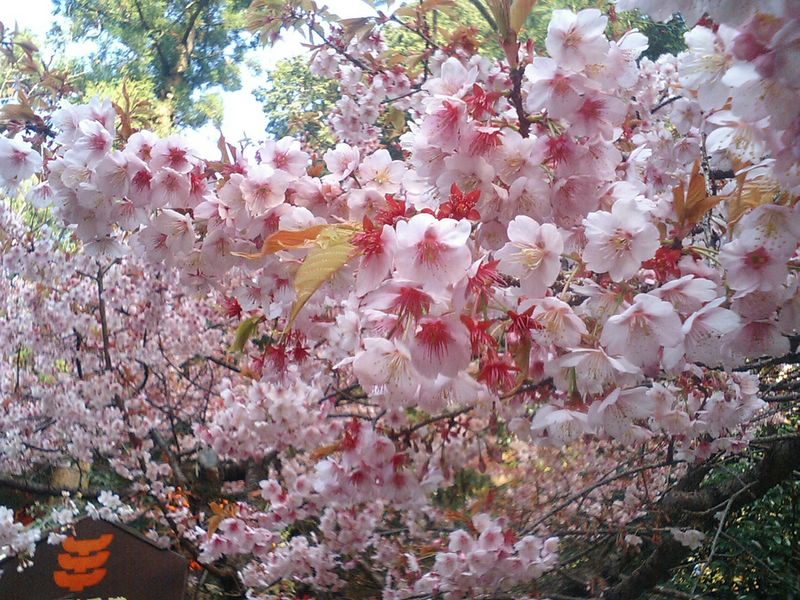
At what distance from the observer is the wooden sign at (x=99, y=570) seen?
1451mm

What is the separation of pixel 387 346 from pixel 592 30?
1.24 feet

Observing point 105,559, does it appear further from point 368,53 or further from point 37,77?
point 368,53

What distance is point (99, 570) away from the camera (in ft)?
4.84

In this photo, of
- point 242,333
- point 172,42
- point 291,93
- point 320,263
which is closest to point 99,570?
point 242,333

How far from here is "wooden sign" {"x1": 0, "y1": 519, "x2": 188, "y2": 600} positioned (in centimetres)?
145

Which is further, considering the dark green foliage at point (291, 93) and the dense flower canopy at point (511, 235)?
the dark green foliage at point (291, 93)

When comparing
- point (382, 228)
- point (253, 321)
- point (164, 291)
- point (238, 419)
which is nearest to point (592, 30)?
point (382, 228)

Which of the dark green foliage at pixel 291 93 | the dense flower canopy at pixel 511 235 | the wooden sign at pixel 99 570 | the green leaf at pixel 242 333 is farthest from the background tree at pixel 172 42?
the green leaf at pixel 242 333

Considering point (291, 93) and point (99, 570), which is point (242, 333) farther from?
point (291, 93)

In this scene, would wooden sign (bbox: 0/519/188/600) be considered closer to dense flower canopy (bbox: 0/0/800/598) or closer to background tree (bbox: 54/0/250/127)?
dense flower canopy (bbox: 0/0/800/598)

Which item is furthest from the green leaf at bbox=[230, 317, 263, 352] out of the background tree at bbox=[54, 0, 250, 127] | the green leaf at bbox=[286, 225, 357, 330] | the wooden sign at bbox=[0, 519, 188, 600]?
the background tree at bbox=[54, 0, 250, 127]

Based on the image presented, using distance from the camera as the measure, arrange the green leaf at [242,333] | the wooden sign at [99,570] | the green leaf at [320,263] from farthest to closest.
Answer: the wooden sign at [99,570]
the green leaf at [242,333]
the green leaf at [320,263]

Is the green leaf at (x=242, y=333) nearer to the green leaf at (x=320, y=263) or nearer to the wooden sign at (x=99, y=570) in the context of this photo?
the green leaf at (x=320, y=263)

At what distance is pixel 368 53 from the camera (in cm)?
249
